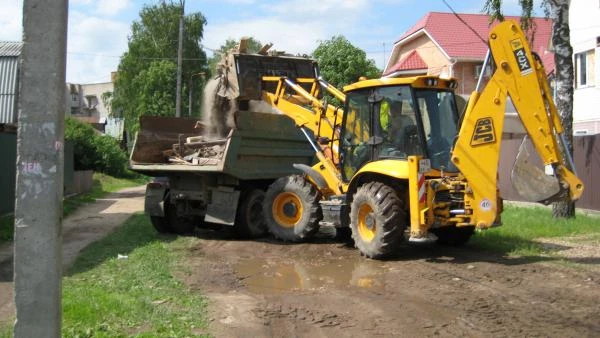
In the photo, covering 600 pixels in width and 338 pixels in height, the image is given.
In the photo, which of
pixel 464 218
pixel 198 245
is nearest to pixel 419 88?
pixel 464 218

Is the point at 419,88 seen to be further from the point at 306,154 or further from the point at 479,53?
the point at 479,53

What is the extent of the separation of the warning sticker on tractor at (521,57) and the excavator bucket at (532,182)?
101cm

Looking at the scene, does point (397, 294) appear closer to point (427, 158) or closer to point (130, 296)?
point (427, 158)

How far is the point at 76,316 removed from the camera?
20.5 feet

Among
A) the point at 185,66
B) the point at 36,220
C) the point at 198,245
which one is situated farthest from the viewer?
the point at 185,66

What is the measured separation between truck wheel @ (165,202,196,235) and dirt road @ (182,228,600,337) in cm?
318

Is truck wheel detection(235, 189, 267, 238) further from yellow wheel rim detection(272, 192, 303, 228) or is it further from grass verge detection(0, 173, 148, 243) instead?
grass verge detection(0, 173, 148, 243)

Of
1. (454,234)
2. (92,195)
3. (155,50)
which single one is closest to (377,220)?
(454,234)

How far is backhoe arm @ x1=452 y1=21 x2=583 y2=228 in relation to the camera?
8.71 metres

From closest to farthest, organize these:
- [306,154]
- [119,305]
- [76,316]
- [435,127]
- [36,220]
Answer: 1. [36,220]
2. [76,316]
3. [119,305]
4. [435,127]
5. [306,154]

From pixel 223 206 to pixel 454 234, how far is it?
4329mm

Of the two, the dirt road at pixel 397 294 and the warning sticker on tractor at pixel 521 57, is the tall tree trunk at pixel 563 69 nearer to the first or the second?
the dirt road at pixel 397 294

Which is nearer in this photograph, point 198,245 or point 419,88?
point 419,88

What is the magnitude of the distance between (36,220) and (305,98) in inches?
340
